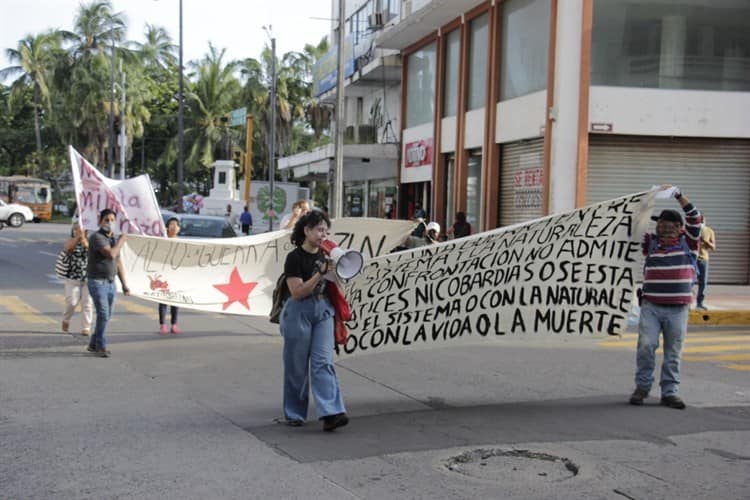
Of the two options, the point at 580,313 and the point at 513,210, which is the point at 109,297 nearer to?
the point at 580,313

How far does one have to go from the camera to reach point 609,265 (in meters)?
8.40

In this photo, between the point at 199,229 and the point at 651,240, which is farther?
the point at 199,229

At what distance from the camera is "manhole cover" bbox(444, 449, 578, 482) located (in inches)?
233

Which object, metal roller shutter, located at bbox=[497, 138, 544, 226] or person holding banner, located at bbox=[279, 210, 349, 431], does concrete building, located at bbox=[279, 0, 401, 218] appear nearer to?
metal roller shutter, located at bbox=[497, 138, 544, 226]

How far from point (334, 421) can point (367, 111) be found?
110 ft

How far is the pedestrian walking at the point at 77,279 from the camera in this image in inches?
493

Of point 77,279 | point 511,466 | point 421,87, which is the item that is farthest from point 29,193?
point 511,466

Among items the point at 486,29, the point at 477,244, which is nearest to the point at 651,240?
the point at 477,244

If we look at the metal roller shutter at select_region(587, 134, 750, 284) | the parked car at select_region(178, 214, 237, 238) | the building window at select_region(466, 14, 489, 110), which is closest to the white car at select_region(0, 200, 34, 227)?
the parked car at select_region(178, 214, 237, 238)

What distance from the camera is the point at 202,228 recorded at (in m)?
21.9

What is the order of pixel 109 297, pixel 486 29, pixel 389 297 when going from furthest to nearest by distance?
pixel 486 29, pixel 109 297, pixel 389 297

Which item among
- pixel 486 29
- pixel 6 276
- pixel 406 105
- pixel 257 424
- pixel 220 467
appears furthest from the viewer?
pixel 406 105

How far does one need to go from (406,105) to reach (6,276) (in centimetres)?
1627

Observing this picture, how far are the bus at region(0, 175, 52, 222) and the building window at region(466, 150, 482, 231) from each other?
43.9m
